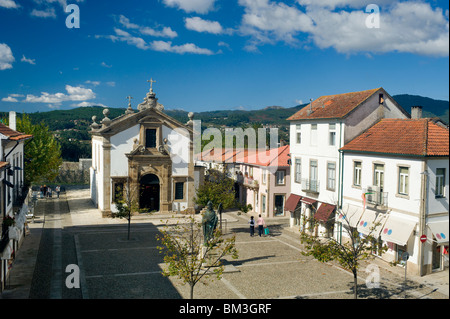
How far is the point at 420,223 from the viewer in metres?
17.9

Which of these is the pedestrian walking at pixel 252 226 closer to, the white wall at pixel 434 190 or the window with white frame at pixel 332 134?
the window with white frame at pixel 332 134

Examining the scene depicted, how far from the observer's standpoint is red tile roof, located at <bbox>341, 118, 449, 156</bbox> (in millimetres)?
17906

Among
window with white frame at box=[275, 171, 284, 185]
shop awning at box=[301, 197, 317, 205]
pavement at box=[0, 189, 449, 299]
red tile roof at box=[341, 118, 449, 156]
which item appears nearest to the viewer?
pavement at box=[0, 189, 449, 299]

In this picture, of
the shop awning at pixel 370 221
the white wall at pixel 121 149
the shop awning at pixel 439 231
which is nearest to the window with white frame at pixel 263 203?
the white wall at pixel 121 149

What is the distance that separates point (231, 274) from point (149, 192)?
19426 mm

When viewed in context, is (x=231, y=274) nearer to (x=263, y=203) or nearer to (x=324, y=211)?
(x=324, y=211)

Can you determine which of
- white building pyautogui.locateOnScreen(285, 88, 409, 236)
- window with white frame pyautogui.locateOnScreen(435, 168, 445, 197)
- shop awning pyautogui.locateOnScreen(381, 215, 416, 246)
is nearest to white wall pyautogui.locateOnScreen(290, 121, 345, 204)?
white building pyautogui.locateOnScreen(285, 88, 409, 236)

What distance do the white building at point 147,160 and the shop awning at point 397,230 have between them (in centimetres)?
2221

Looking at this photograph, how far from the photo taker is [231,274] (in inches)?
810

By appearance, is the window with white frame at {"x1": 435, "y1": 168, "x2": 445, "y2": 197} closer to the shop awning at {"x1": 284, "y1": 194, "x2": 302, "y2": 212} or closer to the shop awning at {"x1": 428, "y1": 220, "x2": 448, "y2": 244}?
the shop awning at {"x1": 428, "y1": 220, "x2": 448, "y2": 244}

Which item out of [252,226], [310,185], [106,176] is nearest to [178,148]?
[106,176]

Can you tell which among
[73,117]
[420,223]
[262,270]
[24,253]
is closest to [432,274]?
[420,223]

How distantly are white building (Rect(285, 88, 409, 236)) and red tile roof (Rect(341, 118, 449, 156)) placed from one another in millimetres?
970
